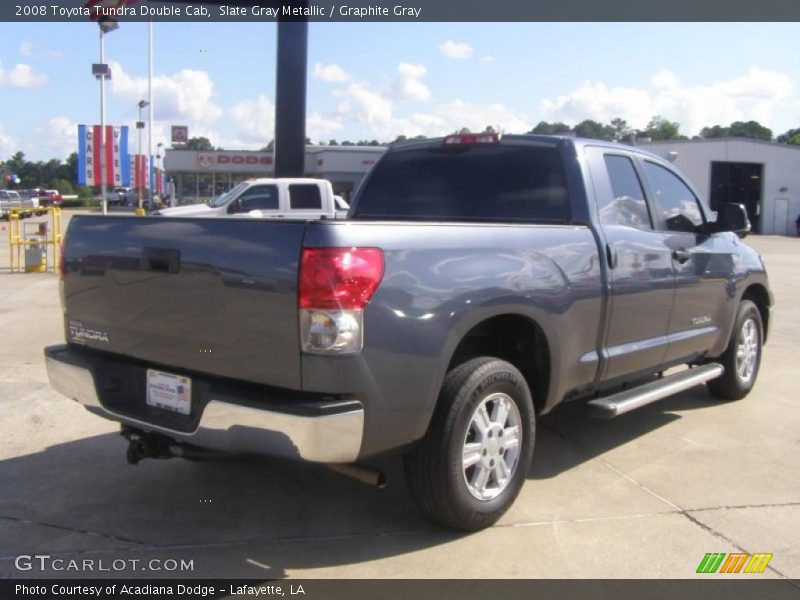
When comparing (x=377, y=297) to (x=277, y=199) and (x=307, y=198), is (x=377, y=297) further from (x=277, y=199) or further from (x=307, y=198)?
(x=307, y=198)

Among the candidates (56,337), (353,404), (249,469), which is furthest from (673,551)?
(56,337)

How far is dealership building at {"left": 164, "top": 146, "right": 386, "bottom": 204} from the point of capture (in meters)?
48.1

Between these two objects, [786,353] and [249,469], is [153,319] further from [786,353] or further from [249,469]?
[786,353]

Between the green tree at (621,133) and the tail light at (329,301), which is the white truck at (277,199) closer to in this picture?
the green tree at (621,133)

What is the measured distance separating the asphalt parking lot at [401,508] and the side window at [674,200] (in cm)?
151

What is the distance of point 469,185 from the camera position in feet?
16.5

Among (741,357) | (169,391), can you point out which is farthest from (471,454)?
(741,357)

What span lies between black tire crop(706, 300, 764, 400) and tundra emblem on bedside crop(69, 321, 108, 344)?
470 cm

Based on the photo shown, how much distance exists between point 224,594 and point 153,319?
1261 mm

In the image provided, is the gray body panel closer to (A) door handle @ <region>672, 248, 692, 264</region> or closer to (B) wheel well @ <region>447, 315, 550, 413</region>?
(B) wheel well @ <region>447, 315, 550, 413</region>

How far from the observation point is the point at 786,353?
28.4ft

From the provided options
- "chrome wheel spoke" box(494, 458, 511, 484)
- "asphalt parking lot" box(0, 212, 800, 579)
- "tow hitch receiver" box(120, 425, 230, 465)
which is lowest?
"asphalt parking lot" box(0, 212, 800, 579)

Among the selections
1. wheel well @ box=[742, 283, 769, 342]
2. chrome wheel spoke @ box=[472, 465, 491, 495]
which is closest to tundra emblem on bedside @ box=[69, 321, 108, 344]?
chrome wheel spoke @ box=[472, 465, 491, 495]

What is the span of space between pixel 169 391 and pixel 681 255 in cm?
353
